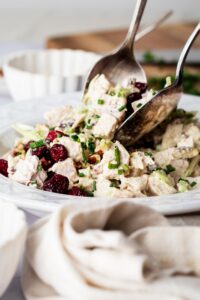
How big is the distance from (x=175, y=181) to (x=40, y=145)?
1.52 ft

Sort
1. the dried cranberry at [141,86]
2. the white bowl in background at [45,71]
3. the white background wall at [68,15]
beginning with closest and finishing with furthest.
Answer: the dried cranberry at [141,86]
the white bowl in background at [45,71]
the white background wall at [68,15]

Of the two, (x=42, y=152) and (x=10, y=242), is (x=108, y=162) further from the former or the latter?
(x=10, y=242)

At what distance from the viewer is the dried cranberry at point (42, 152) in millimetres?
2143

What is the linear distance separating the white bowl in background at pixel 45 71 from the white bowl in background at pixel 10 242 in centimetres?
160

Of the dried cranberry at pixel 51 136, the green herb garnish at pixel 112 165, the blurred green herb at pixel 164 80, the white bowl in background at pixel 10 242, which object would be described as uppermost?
the white bowl in background at pixel 10 242

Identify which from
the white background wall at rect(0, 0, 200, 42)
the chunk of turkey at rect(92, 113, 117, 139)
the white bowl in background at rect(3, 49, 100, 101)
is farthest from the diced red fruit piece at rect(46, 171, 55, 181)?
the white background wall at rect(0, 0, 200, 42)

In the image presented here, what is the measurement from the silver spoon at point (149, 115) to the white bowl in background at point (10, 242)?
82cm

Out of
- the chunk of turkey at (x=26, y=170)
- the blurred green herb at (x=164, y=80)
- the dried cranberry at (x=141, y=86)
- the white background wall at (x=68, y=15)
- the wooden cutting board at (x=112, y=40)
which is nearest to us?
the chunk of turkey at (x=26, y=170)

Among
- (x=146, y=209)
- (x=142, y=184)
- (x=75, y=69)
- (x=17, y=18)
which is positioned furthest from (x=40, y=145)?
(x=17, y=18)

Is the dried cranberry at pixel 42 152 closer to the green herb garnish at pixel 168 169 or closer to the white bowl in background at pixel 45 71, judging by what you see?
the green herb garnish at pixel 168 169

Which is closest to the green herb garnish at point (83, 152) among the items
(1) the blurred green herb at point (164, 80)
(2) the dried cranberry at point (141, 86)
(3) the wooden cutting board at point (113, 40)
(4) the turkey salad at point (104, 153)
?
(4) the turkey salad at point (104, 153)

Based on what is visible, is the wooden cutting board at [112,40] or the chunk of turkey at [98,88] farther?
the wooden cutting board at [112,40]

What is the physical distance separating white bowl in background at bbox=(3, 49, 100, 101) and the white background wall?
3042 millimetres

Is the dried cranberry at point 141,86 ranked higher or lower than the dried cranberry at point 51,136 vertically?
higher
